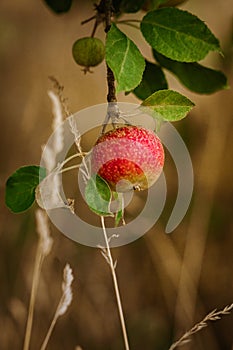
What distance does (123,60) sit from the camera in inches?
23.6

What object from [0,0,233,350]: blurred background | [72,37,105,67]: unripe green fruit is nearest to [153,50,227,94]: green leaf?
[72,37,105,67]: unripe green fruit

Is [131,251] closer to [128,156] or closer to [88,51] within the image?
[88,51]

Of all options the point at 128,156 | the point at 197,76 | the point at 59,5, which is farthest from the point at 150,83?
Answer: the point at 128,156

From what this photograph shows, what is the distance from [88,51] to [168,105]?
169 mm

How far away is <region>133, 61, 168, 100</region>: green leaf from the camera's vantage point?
78 centimetres

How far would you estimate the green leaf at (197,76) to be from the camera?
0.81 meters

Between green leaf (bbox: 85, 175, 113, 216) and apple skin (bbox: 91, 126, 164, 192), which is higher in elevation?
apple skin (bbox: 91, 126, 164, 192)

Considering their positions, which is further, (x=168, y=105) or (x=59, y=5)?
(x=59, y=5)

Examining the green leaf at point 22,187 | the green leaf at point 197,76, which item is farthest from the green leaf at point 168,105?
the green leaf at point 197,76

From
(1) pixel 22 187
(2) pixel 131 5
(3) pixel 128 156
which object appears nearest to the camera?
(3) pixel 128 156

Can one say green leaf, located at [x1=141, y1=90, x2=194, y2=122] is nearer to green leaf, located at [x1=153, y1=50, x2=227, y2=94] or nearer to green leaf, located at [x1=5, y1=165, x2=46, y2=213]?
green leaf, located at [x1=5, y1=165, x2=46, y2=213]

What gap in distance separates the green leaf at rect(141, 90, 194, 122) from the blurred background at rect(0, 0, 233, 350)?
0.99 m

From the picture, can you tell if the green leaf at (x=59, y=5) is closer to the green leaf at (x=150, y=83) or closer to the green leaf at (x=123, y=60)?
the green leaf at (x=150, y=83)

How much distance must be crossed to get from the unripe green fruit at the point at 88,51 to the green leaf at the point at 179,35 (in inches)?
2.1
